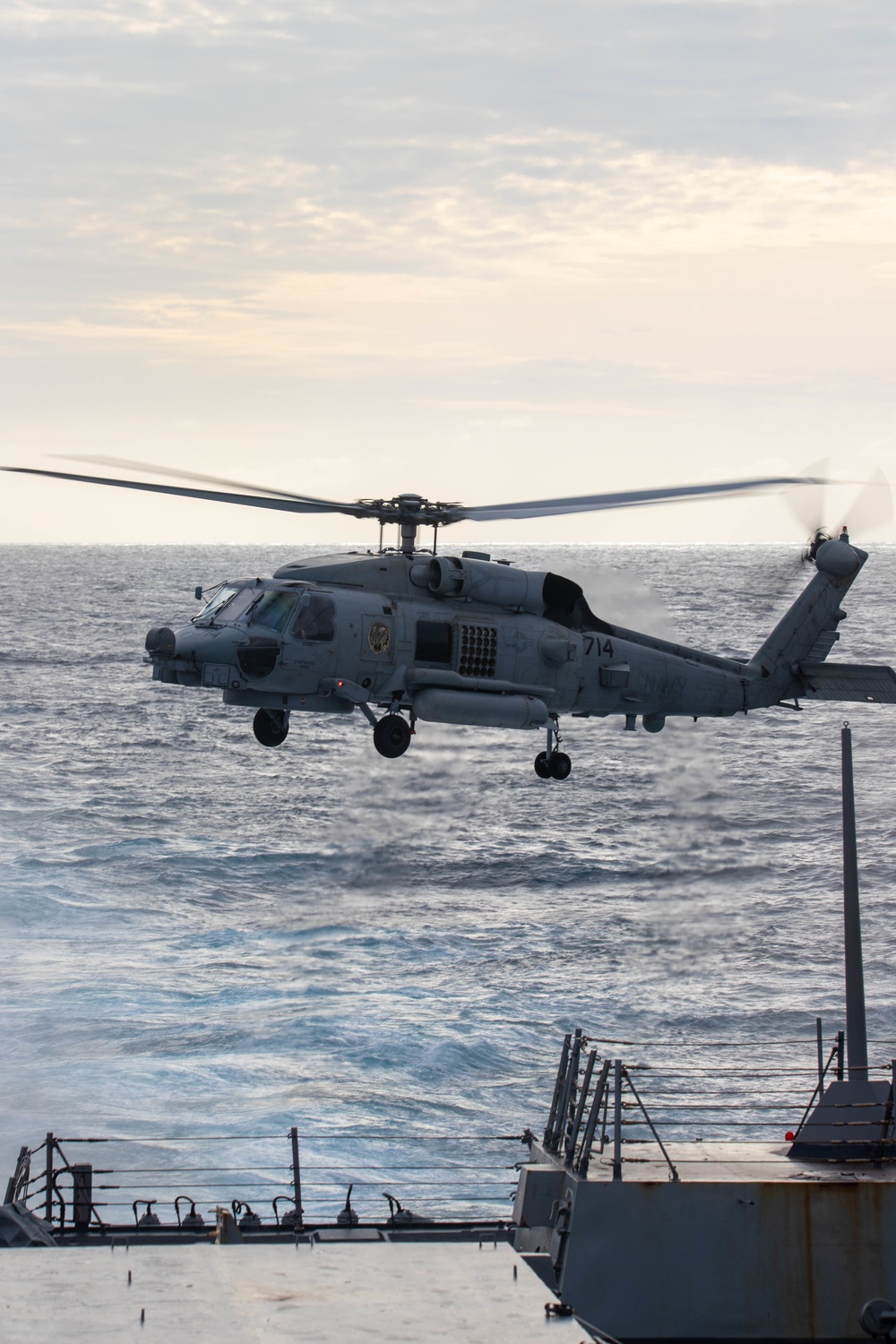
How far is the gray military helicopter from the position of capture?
2361cm

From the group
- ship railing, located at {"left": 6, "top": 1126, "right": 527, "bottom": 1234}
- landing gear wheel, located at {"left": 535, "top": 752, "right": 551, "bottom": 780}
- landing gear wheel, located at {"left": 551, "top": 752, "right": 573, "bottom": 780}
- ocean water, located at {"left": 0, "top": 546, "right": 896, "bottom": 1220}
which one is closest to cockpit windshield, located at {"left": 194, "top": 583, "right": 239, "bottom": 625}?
landing gear wheel, located at {"left": 535, "top": 752, "right": 551, "bottom": 780}

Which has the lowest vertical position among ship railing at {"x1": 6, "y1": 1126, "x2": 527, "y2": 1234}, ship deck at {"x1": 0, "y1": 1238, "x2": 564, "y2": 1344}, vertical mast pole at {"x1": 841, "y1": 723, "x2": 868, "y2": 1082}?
ship railing at {"x1": 6, "y1": 1126, "x2": 527, "y2": 1234}

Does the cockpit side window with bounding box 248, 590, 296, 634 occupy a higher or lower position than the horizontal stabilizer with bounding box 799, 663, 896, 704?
higher

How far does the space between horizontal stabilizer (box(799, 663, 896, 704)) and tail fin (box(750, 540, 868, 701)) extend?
26 cm

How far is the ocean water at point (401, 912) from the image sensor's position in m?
38.8

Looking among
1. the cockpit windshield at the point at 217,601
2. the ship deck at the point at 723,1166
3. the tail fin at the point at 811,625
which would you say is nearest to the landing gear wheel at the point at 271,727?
the cockpit windshield at the point at 217,601

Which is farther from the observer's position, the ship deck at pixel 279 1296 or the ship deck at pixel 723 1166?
the ship deck at pixel 723 1166

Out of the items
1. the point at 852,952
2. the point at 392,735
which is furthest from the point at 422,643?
the point at 852,952

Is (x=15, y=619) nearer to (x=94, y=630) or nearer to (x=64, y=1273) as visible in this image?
(x=94, y=630)

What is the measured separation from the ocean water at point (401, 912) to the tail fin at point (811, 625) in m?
0.63

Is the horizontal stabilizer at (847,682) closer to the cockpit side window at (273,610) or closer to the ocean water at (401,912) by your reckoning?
the ocean water at (401,912)

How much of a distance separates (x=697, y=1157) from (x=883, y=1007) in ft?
88.0

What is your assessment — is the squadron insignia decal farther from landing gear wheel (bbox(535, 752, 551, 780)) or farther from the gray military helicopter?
landing gear wheel (bbox(535, 752, 551, 780))

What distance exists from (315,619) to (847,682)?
38.5 ft
